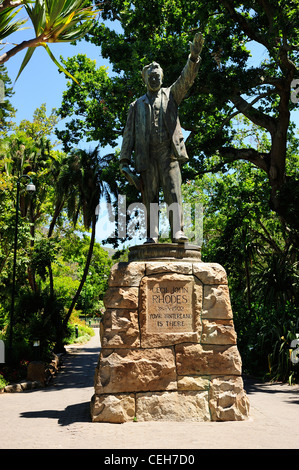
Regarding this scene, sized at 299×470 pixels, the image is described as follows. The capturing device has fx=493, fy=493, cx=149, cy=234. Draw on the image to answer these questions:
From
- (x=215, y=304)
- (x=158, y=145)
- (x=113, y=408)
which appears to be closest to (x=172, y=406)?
(x=113, y=408)

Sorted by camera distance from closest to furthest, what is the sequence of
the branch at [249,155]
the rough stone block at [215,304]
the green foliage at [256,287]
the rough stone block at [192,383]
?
1. the rough stone block at [192,383]
2. the rough stone block at [215,304]
3. the green foliage at [256,287]
4. the branch at [249,155]

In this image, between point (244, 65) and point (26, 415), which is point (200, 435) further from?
point (244, 65)

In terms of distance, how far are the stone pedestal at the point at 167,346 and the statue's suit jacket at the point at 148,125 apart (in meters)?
1.30

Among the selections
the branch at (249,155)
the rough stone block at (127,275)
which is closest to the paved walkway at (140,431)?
the rough stone block at (127,275)

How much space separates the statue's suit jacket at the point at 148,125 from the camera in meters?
6.73

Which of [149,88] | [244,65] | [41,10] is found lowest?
[149,88]

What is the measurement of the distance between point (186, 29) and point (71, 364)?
10.6 metres

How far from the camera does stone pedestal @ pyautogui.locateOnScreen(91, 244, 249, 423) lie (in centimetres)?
584

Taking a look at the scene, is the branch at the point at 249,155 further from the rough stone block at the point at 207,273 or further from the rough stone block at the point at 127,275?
the rough stone block at the point at 127,275

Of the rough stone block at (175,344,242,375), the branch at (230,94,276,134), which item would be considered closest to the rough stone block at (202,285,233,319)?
the rough stone block at (175,344,242,375)

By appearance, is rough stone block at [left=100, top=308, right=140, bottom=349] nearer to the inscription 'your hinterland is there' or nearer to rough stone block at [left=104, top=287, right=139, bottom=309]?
rough stone block at [left=104, top=287, right=139, bottom=309]

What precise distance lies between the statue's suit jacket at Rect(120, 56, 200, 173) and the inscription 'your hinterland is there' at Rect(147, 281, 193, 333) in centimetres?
170
